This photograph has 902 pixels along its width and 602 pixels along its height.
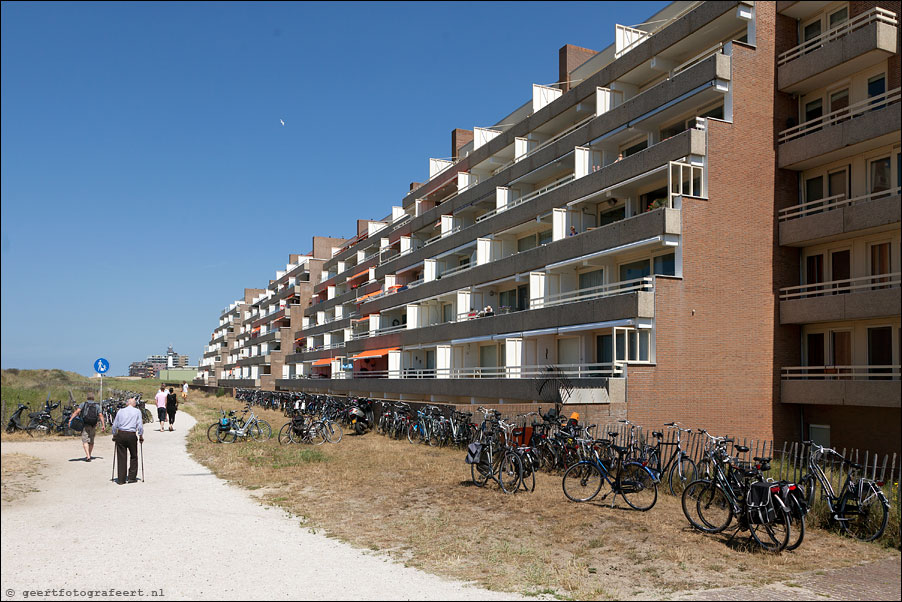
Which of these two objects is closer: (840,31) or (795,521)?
(795,521)

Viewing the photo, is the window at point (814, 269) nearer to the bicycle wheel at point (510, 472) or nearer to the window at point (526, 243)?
the window at point (526, 243)

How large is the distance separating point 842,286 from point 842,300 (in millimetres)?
1011

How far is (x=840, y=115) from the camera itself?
888 inches

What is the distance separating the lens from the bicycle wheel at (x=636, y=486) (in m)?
12.2

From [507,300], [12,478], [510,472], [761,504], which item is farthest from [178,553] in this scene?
[507,300]

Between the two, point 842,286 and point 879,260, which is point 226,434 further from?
point 879,260

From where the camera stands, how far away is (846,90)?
74.1 feet

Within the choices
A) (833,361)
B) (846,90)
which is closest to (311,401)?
(833,361)

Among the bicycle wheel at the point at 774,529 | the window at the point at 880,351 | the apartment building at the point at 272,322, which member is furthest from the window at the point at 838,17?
the apartment building at the point at 272,322

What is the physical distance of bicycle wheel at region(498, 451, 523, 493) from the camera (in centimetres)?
1338

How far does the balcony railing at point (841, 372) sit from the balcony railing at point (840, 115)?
7.55 meters

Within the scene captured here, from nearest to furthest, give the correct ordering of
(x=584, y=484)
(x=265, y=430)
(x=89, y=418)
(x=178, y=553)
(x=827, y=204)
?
(x=178, y=553) → (x=584, y=484) → (x=89, y=418) → (x=827, y=204) → (x=265, y=430)

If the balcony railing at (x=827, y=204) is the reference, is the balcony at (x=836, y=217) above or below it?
below

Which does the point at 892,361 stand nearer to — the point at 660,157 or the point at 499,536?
the point at 660,157
